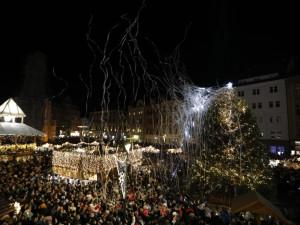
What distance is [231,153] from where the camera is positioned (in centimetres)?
1134

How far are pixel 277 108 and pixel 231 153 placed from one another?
2264 centimetres

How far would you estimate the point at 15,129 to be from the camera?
18531mm

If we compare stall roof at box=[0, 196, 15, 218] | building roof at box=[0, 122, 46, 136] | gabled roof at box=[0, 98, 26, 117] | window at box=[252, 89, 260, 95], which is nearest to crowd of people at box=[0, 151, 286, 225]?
stall roof at box=[0, 196, 15, 218]

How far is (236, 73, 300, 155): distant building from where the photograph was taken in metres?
26.8

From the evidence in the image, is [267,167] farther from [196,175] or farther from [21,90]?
[21,90]

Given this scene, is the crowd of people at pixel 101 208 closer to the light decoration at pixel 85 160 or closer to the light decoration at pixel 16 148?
the light decoration at pixel 85 160

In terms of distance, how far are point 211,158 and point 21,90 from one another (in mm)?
56704

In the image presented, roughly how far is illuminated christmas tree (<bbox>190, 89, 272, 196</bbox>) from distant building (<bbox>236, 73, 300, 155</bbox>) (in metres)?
18.3

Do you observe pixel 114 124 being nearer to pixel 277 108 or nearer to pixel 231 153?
pixel 277 108

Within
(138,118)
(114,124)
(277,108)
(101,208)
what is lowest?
(101,208)

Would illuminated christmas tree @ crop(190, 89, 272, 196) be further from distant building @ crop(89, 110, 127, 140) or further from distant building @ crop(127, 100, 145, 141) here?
distant building @ crop(89, 110, 127, 140)

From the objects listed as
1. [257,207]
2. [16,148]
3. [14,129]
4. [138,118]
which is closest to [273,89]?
[257,207]

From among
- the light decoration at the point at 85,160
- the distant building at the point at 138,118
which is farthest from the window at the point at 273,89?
the distant building at the point at 138,118

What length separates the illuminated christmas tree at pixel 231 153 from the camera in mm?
10961
